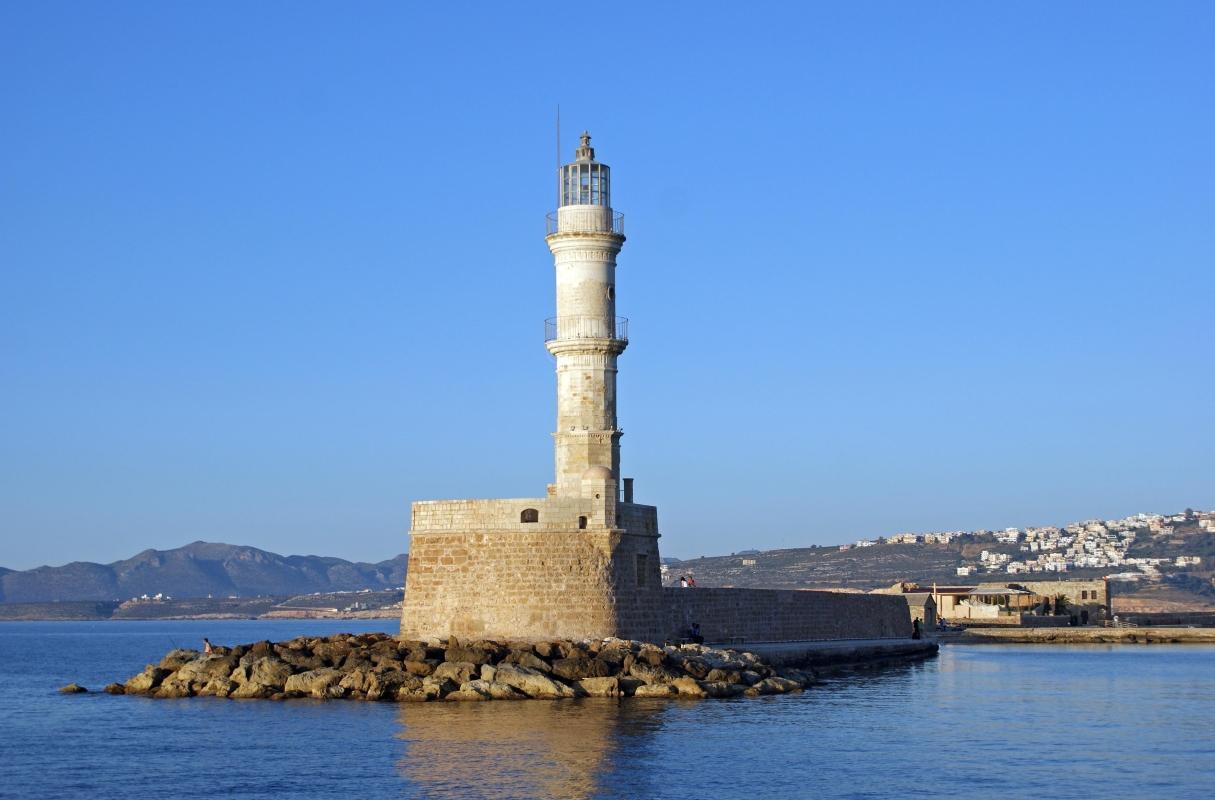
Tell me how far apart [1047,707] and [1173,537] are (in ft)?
352

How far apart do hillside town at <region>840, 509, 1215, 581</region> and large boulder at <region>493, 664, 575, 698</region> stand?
292 feet

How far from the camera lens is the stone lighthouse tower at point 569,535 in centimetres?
2811

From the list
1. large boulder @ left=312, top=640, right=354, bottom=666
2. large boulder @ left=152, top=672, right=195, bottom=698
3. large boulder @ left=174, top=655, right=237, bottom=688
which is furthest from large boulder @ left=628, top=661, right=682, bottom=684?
large boulder @ left=152, top=672, right=195, bottom=698

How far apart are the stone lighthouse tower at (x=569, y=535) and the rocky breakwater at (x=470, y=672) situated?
0.66m

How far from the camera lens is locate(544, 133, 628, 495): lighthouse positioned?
30125 mm

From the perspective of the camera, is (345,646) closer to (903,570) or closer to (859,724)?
(859,724)

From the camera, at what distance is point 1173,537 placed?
127625mm

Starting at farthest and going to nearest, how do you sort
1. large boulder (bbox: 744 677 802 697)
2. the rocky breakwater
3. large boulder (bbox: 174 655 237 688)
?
large boulder (bbox: 174 655 237 688), large boulder (bbox: 744 677 802 697), the rocky breakwater

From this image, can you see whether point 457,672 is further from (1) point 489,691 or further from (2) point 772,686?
(2) point 772,686

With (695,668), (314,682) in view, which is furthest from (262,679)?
(695,668)

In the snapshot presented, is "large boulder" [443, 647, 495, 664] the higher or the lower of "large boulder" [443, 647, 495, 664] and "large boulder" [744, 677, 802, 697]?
the higher

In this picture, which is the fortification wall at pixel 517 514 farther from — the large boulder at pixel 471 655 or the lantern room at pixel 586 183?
the lantern room at pixel 586 183

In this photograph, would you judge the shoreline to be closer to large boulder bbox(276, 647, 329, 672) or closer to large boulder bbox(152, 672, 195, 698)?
large boulder bbox(276, 647, 329, 672)

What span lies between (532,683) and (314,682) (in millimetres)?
3954
